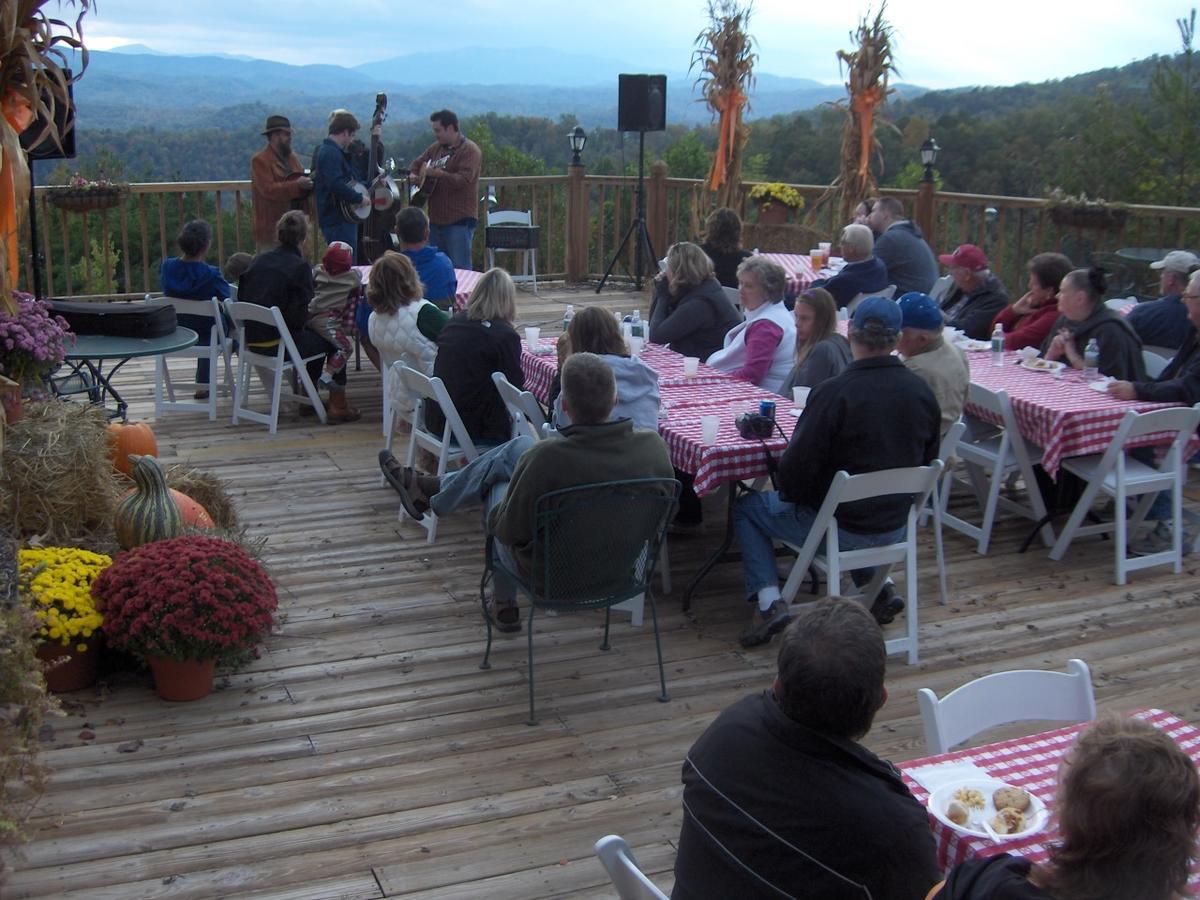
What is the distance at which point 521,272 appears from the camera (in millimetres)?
13094

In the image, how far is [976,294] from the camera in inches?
278

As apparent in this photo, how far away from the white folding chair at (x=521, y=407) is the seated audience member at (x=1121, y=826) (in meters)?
3.17

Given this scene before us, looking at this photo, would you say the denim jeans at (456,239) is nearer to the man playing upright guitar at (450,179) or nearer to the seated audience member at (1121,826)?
the man playing upright guitar at (450,179)

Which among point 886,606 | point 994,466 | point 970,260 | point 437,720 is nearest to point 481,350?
point 437,720

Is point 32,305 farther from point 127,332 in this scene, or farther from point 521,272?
point 521,272

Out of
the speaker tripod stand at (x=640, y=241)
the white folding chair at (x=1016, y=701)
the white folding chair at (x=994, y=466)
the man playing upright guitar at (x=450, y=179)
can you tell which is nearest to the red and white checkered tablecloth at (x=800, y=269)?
the speaker tripod stand at (x=640, y=241)

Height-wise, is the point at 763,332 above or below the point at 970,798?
above

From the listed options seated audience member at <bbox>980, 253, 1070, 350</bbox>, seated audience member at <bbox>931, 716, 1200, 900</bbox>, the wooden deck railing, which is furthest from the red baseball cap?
seated audience member at <bbox>931, 716, 1200, 900</bbox>

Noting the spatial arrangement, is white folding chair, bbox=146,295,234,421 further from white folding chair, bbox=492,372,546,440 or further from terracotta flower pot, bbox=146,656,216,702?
terracotta flower pot, bbox=146,656,216,702

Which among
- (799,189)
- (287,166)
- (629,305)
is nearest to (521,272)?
(629,305)

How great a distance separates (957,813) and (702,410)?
9.85 ft

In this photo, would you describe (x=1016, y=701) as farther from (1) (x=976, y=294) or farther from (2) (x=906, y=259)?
(2) (x=906, y=259)

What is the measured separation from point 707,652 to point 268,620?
1.60 m

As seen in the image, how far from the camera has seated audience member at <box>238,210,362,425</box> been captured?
7094 millimetres
